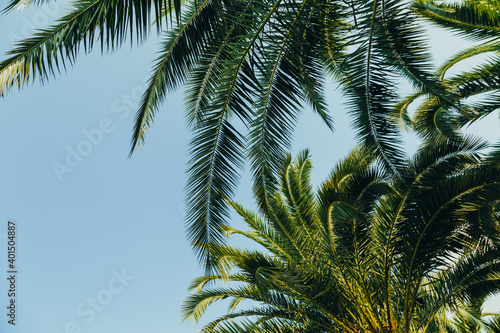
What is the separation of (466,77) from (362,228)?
3086mm

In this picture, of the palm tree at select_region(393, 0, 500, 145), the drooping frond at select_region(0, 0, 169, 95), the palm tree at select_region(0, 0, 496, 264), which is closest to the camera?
the drooping frond at select_region(0, 0, 169, 95)

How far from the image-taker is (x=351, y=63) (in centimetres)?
518

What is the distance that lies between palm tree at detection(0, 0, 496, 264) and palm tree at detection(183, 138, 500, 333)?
3.05ft

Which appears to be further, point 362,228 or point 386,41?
point 362,228

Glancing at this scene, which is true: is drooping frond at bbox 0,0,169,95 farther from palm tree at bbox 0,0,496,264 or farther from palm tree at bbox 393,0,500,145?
palm tree at bbox 393,0,500,145

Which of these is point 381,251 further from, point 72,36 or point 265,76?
point 72,36

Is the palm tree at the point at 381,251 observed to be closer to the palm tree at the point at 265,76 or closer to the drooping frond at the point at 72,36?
the palm tree at the point at 265,76

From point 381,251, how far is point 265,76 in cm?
414

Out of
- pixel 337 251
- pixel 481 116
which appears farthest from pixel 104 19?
pixel 481 116

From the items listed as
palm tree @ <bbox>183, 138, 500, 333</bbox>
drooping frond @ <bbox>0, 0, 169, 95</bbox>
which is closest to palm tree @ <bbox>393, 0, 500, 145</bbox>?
palm tree @ <bbox>183, 138, 500, 333</bbox>

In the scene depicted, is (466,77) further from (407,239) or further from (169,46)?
(169,46)

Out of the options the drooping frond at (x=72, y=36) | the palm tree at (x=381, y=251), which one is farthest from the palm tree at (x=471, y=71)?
the drooping frond at (x=72, y=36)

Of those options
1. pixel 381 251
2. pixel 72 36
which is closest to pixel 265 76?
pixel 72 36

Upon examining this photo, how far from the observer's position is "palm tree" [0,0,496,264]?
4.74m
